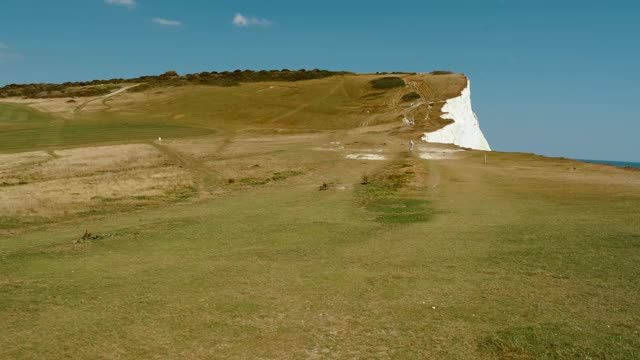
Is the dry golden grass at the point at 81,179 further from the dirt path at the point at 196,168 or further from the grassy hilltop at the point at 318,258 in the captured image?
the dirt path at the point at 196,168

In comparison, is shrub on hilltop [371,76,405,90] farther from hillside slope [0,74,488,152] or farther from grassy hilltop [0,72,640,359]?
grassy hilltop [0,72,640,359]

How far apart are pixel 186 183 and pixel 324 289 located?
20.9 meters

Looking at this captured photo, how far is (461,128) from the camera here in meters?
71.0

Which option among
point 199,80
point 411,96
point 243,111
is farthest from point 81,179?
point 199,80

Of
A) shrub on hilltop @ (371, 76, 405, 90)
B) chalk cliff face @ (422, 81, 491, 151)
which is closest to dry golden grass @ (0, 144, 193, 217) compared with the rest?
chalk cliff face @ (422, 81, 491, 151)

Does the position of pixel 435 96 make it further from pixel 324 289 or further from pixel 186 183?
pixel 324 289

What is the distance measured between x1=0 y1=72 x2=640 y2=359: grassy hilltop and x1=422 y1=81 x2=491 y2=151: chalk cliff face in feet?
75.9

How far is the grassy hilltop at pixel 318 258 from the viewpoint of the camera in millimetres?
9453

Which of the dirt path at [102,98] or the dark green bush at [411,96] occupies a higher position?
the dark green bush at [411,96]

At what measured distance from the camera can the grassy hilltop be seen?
9.45 meters

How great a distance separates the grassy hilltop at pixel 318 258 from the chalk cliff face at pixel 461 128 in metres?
23.1

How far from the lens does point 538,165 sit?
127 ft

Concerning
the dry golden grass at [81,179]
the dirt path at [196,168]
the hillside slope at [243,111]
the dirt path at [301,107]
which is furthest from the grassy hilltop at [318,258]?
the dirt path at [301,107]

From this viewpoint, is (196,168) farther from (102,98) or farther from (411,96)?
(102,98)
